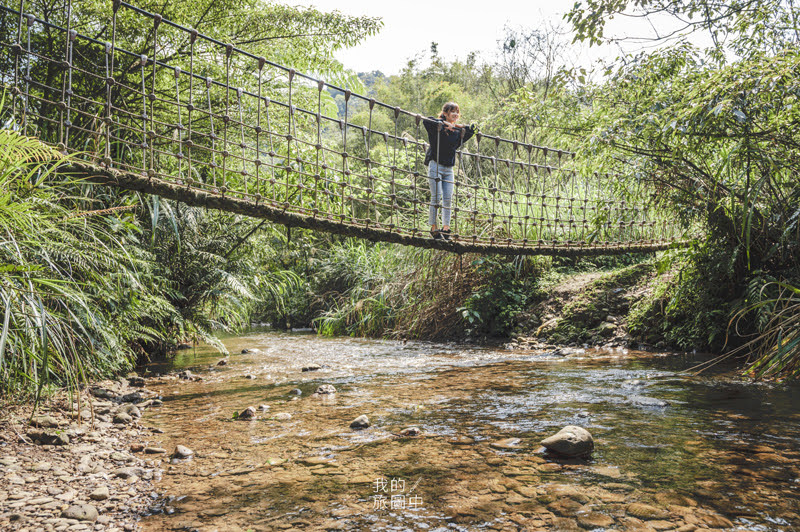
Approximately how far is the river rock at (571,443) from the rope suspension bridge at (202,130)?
1798mm

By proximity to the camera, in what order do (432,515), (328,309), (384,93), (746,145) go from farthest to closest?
(384,93), (328,309), (746,145), (432,515)

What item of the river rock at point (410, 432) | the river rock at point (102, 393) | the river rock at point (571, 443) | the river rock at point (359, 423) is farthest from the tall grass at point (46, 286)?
the river rock at point (571, 443)

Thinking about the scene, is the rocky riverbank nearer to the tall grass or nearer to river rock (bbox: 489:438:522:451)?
the tall grass

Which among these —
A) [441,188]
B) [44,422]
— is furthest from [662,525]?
[441,188]

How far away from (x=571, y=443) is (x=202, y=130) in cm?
377

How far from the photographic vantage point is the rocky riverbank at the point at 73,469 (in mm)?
1327

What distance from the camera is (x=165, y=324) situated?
389 centimetres

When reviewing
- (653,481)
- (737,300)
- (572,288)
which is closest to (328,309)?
(572,288)

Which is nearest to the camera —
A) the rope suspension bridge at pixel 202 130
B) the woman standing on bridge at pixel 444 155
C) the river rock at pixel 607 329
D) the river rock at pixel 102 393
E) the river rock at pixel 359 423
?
the river rock at pixel 359 423

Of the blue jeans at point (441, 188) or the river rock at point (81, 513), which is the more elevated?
the blue jeans at point (441, 188)

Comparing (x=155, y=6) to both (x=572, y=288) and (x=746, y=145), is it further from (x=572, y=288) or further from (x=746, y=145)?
(x=572, y=288)

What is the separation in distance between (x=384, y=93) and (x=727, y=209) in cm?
1620
